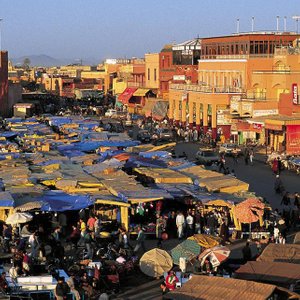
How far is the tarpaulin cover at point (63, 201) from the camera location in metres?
19.8

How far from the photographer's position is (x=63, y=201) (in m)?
20.3

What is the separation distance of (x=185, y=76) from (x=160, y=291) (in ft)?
166

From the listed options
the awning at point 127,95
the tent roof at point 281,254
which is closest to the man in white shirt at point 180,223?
the tent roof at point 281,254

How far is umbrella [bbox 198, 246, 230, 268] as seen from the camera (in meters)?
16.0

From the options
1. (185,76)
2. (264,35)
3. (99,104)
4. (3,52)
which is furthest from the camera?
(99,104)

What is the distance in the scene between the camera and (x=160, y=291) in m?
15.5

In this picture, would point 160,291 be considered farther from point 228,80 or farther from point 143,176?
point 228,80

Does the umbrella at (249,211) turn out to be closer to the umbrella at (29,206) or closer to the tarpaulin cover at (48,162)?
the umbrella at (29,206)

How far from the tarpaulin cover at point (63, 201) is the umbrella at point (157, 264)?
4084 millimetres

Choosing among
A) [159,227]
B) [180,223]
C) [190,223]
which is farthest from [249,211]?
[159,227]

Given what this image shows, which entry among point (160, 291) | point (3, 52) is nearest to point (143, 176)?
point (160, 291)

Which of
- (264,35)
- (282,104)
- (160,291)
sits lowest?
(160,291)

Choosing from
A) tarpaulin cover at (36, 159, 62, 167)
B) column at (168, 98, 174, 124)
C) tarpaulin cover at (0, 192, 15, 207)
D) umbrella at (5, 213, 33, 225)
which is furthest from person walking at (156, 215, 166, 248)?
column at (168, 98, 174, 124)

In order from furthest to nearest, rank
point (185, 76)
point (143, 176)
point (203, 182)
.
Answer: point (185, 76) < point (143, 176) < point (203, 182)
